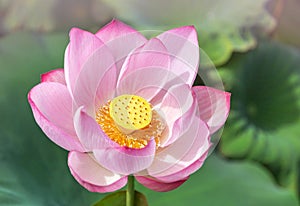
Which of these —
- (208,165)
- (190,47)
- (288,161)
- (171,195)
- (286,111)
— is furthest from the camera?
(286,111)

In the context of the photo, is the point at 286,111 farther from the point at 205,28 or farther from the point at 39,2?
the point at 39,2

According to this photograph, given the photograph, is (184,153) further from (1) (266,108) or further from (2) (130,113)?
(1) (266,108)

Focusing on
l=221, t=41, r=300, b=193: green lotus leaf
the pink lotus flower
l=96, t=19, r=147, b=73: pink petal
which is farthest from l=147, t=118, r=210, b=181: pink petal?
l=221, t=41, r=300, b=193: green lotus leaf

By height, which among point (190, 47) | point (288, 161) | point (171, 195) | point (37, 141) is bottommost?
point (288, 161)

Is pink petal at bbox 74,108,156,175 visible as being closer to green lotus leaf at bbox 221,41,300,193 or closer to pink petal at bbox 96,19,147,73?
pink petal at bbox 96,19,147,73

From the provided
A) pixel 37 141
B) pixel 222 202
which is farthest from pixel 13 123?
pixel 222 202

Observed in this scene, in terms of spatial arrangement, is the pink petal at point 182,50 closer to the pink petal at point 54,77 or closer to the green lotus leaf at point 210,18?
the pink petal at point 54,77
